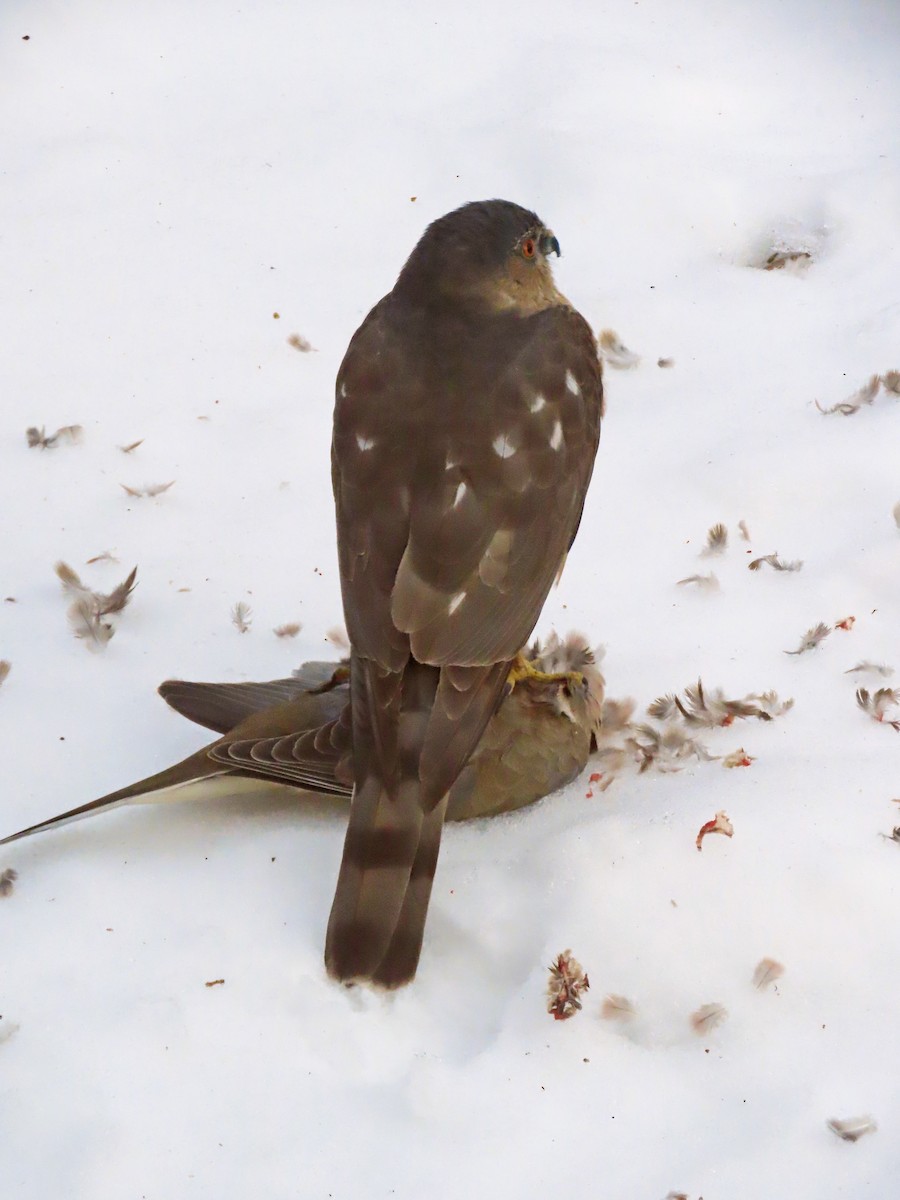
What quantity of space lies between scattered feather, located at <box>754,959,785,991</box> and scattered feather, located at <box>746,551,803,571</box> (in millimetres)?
1411

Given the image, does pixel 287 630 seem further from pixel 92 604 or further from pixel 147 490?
pixel 147 490

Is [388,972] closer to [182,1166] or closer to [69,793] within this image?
[182,1166]

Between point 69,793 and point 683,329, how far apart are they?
259 cm

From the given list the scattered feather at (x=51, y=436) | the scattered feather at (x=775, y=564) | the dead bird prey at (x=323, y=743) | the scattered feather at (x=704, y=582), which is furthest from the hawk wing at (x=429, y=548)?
the scattered feather at (x=51, y=436)

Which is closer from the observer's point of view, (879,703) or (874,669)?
(879,703)

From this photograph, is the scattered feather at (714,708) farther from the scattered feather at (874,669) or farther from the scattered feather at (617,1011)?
the scattered feather at (617,1011)

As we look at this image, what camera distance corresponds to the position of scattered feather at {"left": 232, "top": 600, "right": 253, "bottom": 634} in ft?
12.3

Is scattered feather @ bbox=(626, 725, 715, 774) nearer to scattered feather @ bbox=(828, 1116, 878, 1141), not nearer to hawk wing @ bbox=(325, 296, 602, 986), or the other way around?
hawk wing @ bbox=(325, 296, 602, 986)


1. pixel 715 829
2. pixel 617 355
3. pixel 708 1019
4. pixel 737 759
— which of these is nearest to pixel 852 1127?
pixel 708 1019

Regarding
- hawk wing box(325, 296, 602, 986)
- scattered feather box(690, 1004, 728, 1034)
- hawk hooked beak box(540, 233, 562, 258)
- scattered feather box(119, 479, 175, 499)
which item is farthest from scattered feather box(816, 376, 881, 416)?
scattered feather box(690, 1004, 728, 1034)

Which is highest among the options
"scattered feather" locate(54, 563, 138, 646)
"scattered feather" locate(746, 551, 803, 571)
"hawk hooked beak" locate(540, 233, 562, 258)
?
"hawk hooked beak" locate(540, 233, 562, 258)

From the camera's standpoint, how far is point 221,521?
13.4 feet

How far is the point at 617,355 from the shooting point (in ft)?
15.5

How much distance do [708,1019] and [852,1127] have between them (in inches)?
12.0
